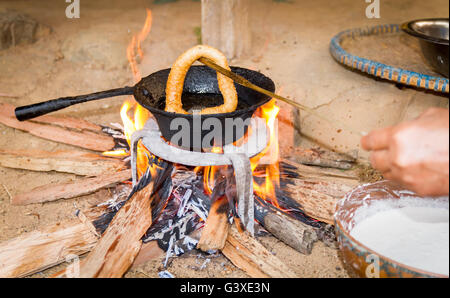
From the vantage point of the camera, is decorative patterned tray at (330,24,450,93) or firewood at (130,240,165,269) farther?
decorative patterned tray at (330,24,450,93)

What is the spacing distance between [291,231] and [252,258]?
1.15 feet

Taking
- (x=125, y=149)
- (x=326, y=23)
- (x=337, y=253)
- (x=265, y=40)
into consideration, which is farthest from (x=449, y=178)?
(x=326, y=23)

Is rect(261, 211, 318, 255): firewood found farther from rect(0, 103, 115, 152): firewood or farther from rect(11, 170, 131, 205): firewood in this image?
rect(0, 103, 115, 152): firewood

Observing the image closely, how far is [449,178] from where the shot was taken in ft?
5.28

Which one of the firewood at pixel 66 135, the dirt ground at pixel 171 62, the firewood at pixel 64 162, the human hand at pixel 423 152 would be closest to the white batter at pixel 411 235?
the human hand at pixel 423 152

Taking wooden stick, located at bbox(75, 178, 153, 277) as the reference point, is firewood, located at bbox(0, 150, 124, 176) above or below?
above

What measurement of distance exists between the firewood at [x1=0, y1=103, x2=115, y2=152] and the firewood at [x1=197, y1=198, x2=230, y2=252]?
1.43 meters

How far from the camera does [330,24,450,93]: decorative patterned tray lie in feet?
11.5

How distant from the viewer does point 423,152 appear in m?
1.62

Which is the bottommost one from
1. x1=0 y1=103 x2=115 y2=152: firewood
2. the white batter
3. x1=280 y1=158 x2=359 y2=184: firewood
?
x1=280 y1=158 x2=359 y2=184: firewood

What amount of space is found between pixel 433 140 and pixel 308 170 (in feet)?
5.97

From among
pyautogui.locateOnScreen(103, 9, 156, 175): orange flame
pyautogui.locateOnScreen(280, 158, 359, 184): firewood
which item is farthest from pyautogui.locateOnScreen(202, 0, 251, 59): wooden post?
pyautogui.locateOnScreen(280, 158, 359, 184): firewood

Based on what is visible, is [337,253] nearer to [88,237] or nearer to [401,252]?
[401,252]

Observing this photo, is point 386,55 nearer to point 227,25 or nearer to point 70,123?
point 227,25
